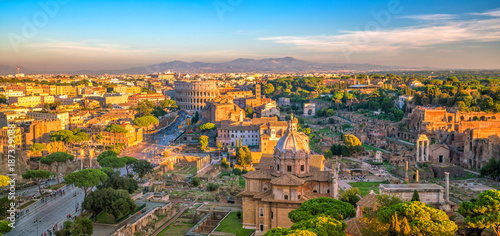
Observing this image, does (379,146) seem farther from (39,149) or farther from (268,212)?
(39,149)

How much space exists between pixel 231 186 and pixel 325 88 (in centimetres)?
9282

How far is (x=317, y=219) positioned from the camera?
1758 centimetres

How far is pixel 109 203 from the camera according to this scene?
2666 centimetres

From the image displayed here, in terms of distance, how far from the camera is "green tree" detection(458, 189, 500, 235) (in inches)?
742

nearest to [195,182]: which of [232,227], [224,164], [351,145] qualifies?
[224,164]

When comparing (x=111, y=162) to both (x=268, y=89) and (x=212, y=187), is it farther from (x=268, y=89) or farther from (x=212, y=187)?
(x=268, y=89)

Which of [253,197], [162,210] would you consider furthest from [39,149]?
[253,197]

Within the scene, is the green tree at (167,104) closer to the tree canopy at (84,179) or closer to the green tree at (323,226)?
the tree canopy at (84,179)

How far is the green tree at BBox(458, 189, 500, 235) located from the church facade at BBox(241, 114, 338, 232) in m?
7.44

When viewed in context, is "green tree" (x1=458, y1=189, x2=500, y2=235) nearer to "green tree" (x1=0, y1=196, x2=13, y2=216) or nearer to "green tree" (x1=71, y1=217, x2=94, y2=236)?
"green tree" (x1=71, y1=217, x2=94, y2=236)

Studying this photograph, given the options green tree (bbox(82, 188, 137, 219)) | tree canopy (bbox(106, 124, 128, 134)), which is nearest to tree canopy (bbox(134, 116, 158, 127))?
tree canopy (bbox(106, 124, 128, 134))

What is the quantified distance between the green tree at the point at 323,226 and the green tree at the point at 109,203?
13.4 metres

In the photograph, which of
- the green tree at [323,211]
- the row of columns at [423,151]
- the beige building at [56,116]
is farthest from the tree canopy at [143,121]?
the green tree at [323,211]

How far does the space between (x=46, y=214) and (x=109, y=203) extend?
17.1 feet
